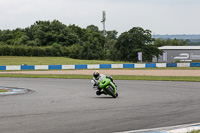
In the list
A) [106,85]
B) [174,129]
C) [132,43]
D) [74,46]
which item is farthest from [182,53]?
[174,129]

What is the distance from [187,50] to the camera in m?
75.6

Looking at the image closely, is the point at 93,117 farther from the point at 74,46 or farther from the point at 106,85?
the point at 74,46

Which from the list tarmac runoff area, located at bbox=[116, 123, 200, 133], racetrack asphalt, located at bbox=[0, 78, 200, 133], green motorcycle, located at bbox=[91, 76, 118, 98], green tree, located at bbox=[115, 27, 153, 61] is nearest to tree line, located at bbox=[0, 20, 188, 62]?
green tree, located at bbox=[115, 27, 153, 61]

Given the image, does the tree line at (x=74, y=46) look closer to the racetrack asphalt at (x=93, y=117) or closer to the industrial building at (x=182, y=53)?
the industrial building at (x=182, y=53)

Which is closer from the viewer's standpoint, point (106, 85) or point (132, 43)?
point (106, 85)

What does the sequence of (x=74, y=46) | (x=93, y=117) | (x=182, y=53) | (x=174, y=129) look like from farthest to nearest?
(x=74, y=46) < (x=182, y=53) < (x=93, y=117) < (x=174, y=129)

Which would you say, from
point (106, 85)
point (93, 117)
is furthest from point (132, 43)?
point (93, 117)

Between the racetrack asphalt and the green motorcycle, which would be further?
the green motorcycle

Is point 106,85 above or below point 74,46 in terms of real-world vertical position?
below

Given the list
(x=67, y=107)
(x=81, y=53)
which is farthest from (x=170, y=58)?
(x=67, y=107)

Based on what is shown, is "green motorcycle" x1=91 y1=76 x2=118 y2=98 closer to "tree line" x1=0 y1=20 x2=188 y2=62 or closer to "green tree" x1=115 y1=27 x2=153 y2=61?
"tree line" x1=0 y1=20 x2=188 y2=62

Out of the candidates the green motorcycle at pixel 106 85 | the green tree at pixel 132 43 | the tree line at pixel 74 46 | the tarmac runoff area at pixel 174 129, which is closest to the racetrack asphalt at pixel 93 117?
the tarmac runoff area at pixel 174 129

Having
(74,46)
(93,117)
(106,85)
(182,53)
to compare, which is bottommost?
(93,117)

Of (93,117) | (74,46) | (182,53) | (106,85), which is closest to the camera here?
(93,117)
